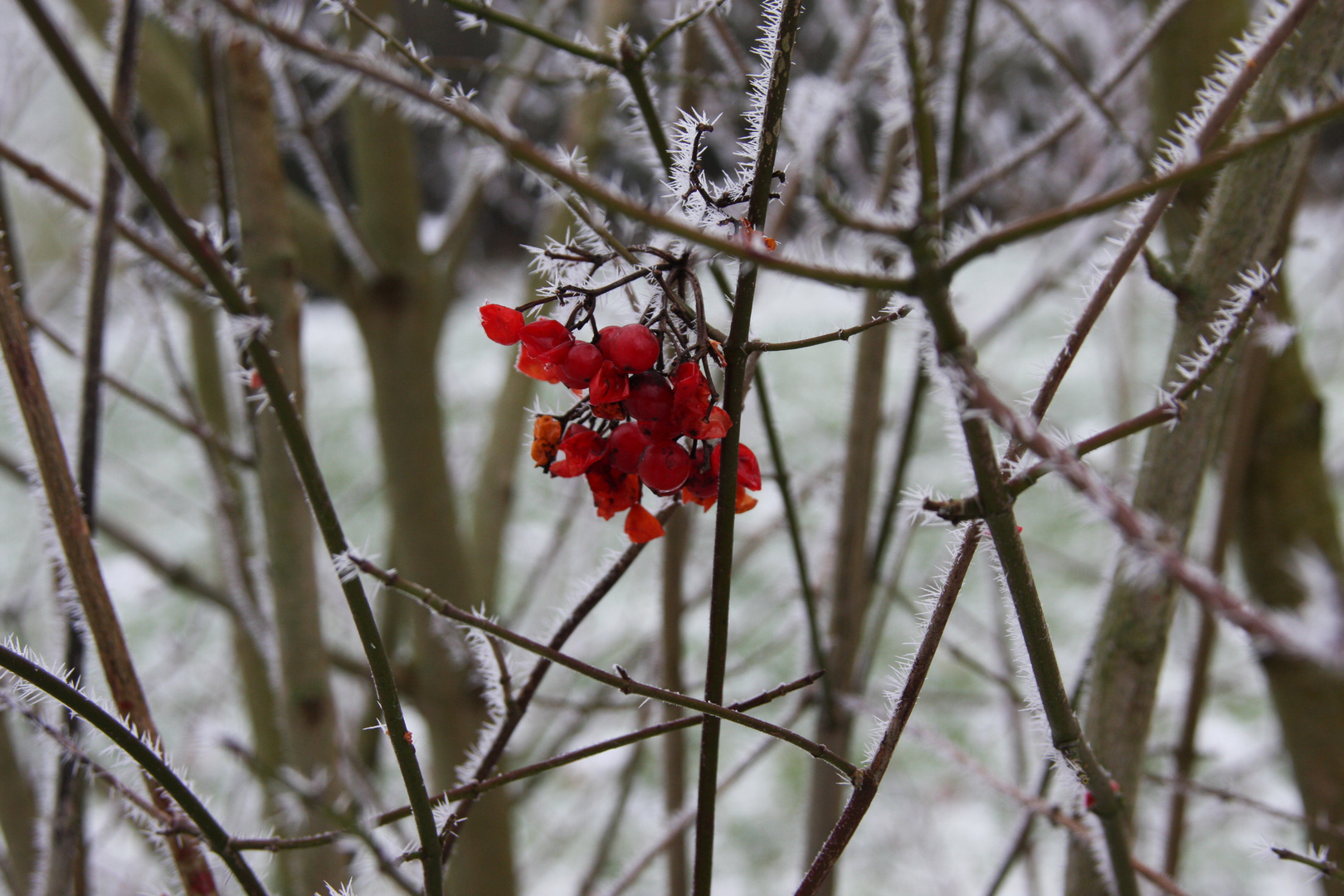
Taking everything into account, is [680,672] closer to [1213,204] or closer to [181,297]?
[1213,204]

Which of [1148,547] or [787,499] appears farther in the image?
[787,499]

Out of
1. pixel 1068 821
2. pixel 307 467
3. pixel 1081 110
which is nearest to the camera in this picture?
pixel 307 467

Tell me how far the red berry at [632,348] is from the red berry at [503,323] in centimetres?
5

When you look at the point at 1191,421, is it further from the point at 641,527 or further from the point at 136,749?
the point at 136,749

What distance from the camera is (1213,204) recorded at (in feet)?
1.73

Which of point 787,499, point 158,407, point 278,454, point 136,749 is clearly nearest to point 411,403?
point 158,407

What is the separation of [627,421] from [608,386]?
0.03m

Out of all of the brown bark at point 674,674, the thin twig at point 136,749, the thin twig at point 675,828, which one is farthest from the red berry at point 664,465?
the brown bark at point 674,674

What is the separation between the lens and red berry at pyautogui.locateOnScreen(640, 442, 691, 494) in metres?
0.39

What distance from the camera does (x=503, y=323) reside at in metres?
0.41

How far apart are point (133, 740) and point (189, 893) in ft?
0.51

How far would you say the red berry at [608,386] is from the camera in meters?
0.39

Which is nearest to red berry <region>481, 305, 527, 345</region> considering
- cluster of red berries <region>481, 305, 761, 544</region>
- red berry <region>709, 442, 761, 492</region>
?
cluster of red berries <region>481, 305, 761, 544</region>

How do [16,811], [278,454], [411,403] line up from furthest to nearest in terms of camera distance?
[411,403] → [16,811] → [278,454]
